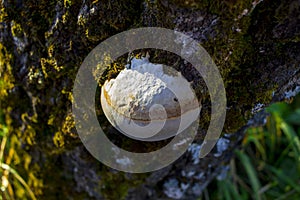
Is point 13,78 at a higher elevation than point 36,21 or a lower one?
lower

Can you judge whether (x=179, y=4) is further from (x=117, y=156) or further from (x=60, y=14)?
(x=117, y=156)

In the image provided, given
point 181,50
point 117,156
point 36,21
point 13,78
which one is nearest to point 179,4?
point 181,50

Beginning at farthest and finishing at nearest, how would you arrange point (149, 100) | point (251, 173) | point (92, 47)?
point (251, 173) → point (92, 47) → point (149, 100)

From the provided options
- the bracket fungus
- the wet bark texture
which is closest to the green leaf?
the wet bark texture

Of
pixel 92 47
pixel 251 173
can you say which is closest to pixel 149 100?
pixel 92 47

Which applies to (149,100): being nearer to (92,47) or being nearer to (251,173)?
(92,47)

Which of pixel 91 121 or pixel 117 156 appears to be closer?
pixel 91 121

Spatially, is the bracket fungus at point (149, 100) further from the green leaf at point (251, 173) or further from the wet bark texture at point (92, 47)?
the green leaf at point (251, 173)

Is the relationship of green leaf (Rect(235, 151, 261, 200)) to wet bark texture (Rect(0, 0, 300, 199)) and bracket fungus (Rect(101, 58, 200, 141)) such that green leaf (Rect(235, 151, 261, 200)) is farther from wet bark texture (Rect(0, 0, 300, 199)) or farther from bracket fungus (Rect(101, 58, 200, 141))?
bracket fungus (Rect(101, 58, 200, 141))

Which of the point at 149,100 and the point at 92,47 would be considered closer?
the point at 149,100
